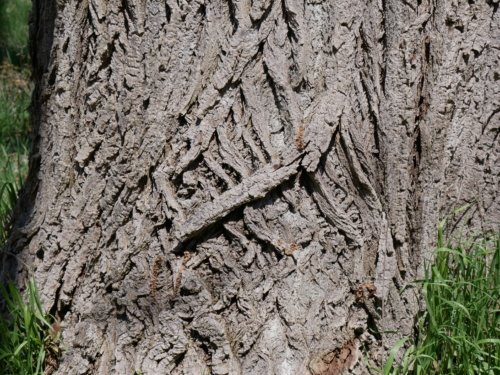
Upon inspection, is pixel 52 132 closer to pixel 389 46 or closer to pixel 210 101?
Answer: pixel 210 101

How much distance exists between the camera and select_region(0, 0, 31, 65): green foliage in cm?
702

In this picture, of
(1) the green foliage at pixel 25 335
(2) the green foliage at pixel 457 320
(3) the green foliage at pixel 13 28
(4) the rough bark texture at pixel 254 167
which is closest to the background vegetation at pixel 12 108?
(3) the green foliage at pixel 13 28

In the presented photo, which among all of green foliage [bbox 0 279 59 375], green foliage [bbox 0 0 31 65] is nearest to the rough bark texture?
green foliage [bbox 0 279 59 375]

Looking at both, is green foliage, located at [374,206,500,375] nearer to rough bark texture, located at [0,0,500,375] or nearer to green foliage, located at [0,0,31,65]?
rough bark texture, located at [0,0,500,375]

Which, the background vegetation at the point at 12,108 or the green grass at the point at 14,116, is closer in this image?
the background vegetation at the point at 12,108

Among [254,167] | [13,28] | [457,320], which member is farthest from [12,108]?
[457,320]

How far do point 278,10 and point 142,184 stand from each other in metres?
0.79

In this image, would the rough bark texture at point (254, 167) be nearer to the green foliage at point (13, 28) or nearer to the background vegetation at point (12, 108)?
the background vegetation at point (12, 108)

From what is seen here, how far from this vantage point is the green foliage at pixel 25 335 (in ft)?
6.69

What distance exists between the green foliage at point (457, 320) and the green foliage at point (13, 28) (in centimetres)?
625

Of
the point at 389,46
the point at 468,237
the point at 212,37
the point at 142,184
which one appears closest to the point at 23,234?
the point at 142,184

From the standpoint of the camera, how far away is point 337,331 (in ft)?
6.44

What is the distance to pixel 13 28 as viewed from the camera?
24.4ft

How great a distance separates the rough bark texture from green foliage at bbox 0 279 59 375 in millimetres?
64
